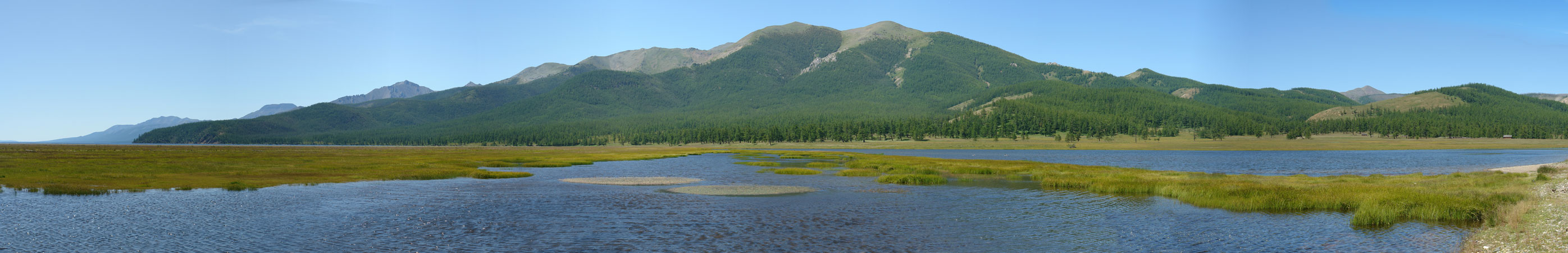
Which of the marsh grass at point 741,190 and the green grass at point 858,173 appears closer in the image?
the marsh grass at point 741,190

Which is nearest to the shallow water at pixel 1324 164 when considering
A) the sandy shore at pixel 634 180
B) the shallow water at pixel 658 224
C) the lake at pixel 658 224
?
the shallow water at pixel 658 224

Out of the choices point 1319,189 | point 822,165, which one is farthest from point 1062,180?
point 822,165

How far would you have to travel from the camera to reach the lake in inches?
1000

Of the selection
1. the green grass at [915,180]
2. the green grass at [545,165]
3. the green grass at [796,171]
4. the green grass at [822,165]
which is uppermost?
the green grass at [545,165]

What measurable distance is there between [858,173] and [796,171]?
22.1 feet

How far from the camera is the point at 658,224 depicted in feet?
103

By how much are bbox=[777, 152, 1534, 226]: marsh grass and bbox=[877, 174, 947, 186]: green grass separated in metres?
0.10

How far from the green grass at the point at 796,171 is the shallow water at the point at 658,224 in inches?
935

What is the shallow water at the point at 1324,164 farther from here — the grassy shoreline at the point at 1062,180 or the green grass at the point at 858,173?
the green grass at the point at 858,173

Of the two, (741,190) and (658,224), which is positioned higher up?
(741,190)

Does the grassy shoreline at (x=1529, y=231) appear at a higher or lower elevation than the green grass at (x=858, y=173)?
lower

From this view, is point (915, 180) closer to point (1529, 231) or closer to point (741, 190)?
point (741, 190)

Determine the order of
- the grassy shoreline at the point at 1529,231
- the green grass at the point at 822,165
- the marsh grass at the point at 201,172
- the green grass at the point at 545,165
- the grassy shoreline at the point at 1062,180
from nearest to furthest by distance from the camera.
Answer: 1. the grassy shoreline at the point at 1529,231
2. the grassy shoreline at the point at 1062,180
3. the marsh grass at the point at 201,172
4. the green grass at the point at 822,165
5. the green grass at the point at 545,165

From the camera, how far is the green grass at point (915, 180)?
57031 mm
